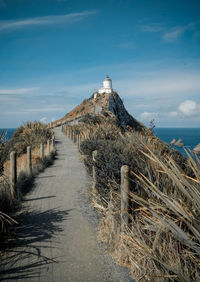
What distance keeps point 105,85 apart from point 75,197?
61944 mm

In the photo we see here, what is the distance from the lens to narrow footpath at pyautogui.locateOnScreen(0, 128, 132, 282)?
3.14 meters

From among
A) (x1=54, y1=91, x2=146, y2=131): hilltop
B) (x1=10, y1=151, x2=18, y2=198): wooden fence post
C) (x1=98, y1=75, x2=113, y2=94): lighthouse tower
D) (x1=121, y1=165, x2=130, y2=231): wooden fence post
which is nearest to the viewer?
(x1=121, y1=165, x2=130, y2=231): wooden fence post

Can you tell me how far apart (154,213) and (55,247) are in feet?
7.51

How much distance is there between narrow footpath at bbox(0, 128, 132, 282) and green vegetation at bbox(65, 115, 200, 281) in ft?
1.00

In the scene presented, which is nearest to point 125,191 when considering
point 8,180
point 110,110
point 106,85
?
point 8,180

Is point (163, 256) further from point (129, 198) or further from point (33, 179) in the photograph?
point (33, 179)

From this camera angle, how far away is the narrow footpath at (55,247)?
123 inches

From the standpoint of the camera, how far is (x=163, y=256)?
106 inches

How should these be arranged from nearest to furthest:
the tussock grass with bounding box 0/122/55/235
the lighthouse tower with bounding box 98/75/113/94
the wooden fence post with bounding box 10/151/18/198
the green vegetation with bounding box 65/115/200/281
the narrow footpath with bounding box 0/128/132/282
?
1. the green vegetation with bounding box 65/115/200/281
2. the narrow footpath with bounding box 0/128/132/282
3. the tussock grass with bounding box 0/122/55/235
4. the wooden fence post with bounding box 10/151/18/198
5. the lighthouse tower with bounding box 98/75/113/94

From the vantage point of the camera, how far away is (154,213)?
2348 millimetres

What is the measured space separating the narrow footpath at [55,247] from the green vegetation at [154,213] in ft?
1.00

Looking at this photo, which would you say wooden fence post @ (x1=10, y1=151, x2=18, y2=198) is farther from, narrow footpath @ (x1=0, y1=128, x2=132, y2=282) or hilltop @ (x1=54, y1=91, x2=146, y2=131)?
hilltop @ (x1=54, y1=91, x2=146, y2=131)

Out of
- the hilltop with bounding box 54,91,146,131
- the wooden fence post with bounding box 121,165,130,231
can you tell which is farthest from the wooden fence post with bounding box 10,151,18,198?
the hilltop with bounding box 54,91,146,131

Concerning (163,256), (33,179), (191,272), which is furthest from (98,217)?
(33,179)
